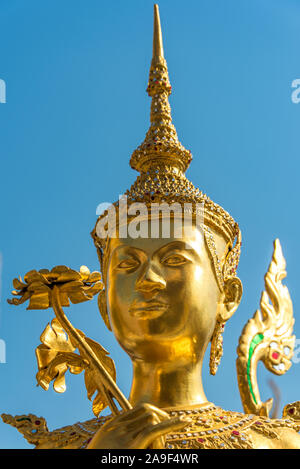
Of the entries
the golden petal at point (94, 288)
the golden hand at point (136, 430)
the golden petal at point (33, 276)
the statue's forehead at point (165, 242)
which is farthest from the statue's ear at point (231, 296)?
the golden hand at point (136, 430)

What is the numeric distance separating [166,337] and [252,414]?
2.91 feet

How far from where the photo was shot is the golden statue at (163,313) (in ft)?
15.9

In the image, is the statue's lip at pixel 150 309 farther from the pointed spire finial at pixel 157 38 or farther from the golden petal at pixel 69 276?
the pointed spire finial at pixel 157 38

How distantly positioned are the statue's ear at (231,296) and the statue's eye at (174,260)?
58 cm

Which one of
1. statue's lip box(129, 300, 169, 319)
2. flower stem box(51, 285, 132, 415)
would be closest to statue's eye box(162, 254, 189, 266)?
statue's lip box(129, 300, 169, 319)

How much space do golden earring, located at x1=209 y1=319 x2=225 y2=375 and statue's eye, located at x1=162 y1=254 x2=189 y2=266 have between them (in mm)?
664

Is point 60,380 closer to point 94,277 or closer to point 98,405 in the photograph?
point 98,405

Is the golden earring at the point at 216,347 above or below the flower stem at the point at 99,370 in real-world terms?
above

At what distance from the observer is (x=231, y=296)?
220 inches

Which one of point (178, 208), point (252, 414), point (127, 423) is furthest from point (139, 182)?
point (127, 423)

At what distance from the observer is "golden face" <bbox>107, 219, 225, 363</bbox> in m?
4.95

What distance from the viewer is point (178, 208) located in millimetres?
5422

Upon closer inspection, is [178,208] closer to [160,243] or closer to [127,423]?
[160,243]

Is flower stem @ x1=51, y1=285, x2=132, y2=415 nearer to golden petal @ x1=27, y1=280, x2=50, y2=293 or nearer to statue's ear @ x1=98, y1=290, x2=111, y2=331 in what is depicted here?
golden petal @ x1=27, y1=280, x2=50, y2=293
